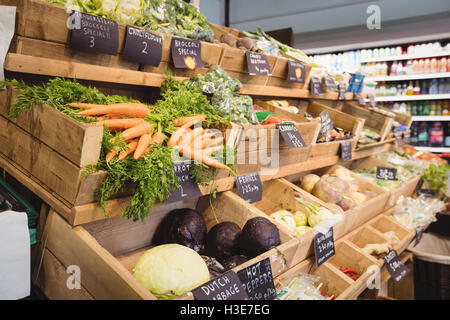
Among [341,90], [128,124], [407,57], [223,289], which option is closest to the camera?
[223,289]

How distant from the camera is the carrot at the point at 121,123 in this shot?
1.23 m

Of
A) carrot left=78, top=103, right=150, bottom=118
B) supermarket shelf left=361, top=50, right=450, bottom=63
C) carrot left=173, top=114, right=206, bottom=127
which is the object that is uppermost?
Answer: supermarket shelf left=361, top=50, right=450, bottom=63

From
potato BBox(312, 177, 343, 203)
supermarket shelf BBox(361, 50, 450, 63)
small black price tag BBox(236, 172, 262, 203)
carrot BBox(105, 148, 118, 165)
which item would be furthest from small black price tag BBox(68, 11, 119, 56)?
supermarket shelf BBox(361, 50, 450, 63)

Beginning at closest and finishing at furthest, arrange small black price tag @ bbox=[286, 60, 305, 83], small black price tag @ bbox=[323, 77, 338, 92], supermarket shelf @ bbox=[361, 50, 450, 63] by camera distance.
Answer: small black price tag @ bbox=[286, 60, 305, 83]
small black price tag @ bbox=[323, 77, 338, 92]
supermarket shelf @ bbox=[361, 50, 450, 63]

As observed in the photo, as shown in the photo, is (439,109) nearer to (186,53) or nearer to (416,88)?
(416,88)

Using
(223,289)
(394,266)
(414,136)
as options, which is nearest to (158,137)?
(223,289)

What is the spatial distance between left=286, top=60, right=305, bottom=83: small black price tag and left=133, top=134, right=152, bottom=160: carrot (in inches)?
55.8

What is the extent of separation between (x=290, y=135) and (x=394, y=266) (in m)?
1.08

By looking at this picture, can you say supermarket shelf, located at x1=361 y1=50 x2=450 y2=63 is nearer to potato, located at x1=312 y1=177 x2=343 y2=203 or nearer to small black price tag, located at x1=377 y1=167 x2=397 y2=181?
small black price tag, located at x1=377 y1=167 x2=397 y2=181

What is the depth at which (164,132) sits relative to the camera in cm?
137

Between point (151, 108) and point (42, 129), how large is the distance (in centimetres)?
48

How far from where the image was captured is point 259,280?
1221 mm

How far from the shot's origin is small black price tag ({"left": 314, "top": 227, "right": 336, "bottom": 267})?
156cm
